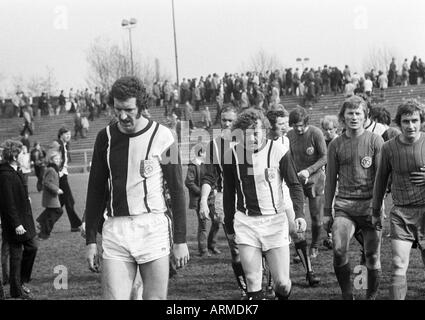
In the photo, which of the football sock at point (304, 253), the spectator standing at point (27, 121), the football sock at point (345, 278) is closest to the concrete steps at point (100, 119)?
the spectator standing at point (27, 121)

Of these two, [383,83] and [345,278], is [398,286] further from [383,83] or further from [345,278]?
[383,83]

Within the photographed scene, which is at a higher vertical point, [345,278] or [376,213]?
[376,213]

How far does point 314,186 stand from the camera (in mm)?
9305

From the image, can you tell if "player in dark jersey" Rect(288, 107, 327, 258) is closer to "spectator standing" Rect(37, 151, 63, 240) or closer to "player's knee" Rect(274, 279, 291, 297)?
"player's knee" Rect(274, 279, 291, 297)

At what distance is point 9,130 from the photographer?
35.6 metres

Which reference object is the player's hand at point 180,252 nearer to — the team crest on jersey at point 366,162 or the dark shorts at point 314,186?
the team crest on jersey at point 366,162

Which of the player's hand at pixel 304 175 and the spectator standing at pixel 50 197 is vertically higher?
the player's hand at pixel 304 175

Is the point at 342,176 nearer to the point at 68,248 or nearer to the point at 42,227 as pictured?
the point at 68,248

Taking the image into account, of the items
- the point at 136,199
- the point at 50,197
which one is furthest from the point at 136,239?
the point at 50,197

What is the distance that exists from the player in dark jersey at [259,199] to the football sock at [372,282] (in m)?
1.33

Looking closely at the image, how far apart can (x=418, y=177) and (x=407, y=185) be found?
13cm

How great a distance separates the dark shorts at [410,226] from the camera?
5973mm

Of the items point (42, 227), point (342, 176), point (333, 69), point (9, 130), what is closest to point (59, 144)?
point (42, 227)

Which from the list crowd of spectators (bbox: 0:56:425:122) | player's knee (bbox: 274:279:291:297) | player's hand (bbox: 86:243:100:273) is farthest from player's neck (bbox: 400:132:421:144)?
crowd of spectators (bbox: 0:56:425:122)
